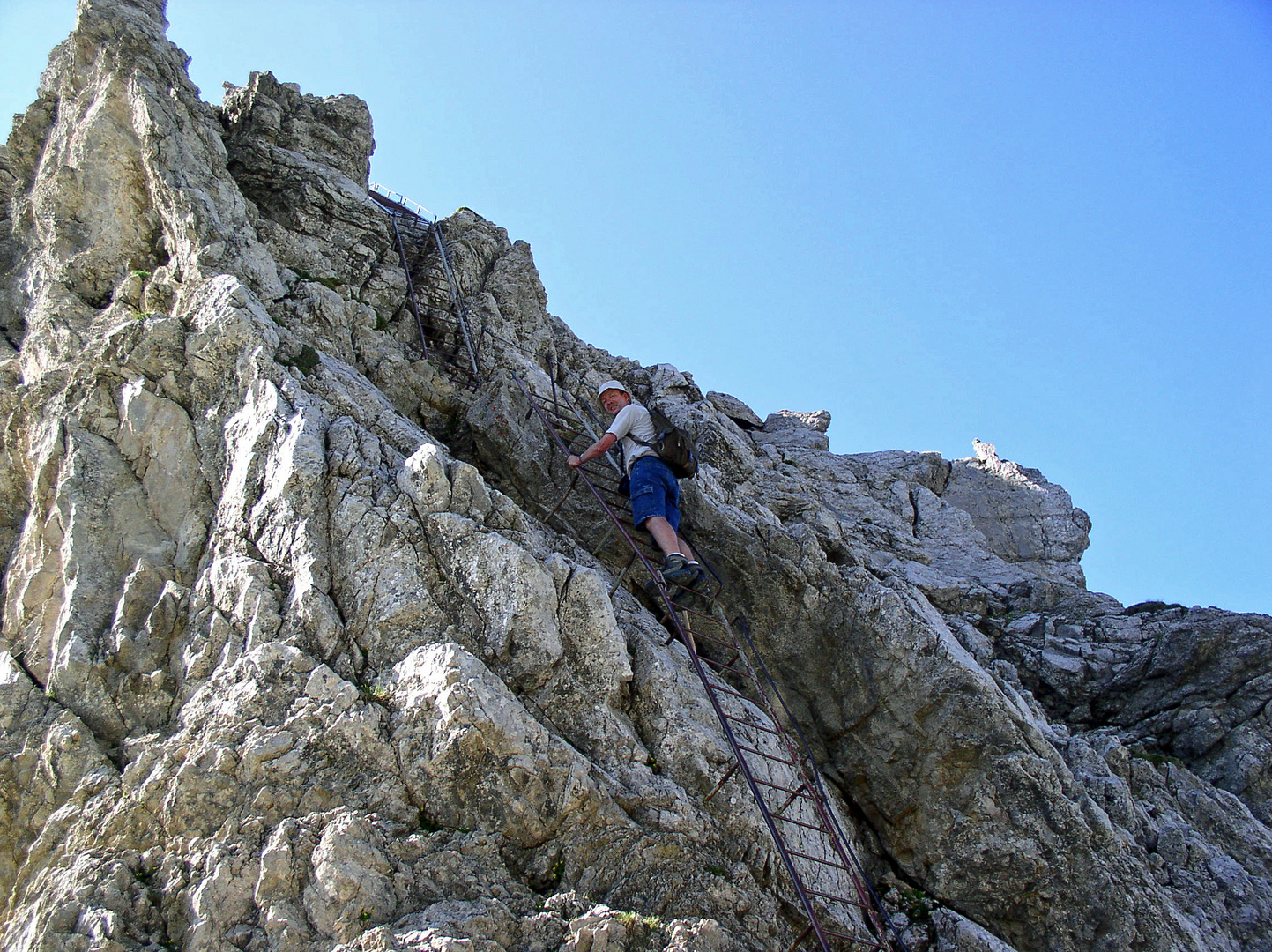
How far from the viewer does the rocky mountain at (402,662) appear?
868 centimetres

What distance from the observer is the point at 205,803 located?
885 centimetres

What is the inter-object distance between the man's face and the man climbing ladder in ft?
1.92

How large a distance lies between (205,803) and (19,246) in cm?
1428

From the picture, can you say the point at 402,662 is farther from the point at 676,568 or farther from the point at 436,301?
the point at 436,301

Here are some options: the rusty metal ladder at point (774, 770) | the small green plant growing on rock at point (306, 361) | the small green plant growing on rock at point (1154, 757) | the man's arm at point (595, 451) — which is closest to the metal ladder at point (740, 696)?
the rusty metal ladder at point (774, 770)

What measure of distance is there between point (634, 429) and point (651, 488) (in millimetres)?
1175

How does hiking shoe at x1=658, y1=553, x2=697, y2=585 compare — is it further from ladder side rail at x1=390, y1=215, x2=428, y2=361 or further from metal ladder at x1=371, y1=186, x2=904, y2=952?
ladder side rail at x1=390, y1=215, x2=428, y2=361

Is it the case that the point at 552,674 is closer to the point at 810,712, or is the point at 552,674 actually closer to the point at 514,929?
the point at 514,929

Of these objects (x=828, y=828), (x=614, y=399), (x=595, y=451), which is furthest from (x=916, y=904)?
(x=614, y=399)

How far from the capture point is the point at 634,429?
13.8 meters

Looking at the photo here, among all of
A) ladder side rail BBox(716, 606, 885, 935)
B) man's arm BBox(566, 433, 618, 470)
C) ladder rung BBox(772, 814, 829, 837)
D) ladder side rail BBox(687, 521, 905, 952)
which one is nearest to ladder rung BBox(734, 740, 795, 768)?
ladder side rail BBox(716, 606, 885, 935)

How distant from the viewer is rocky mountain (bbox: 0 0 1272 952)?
868 cm

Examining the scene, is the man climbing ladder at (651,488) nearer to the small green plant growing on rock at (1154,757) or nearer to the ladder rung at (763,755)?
the ladder rung at (763,755)

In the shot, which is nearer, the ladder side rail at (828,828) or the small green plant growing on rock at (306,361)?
the ladder side rail at (828,828)
